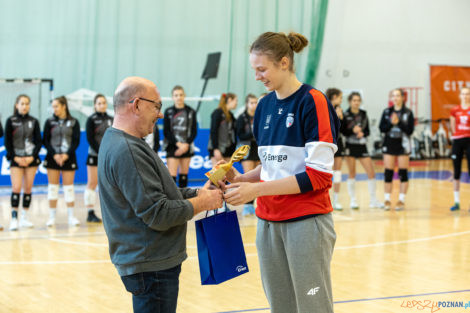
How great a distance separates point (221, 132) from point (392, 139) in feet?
8.36

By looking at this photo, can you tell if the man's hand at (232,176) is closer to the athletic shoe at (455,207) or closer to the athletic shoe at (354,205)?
the athletic shoe at (354,205)

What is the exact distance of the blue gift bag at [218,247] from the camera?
2.54 meters

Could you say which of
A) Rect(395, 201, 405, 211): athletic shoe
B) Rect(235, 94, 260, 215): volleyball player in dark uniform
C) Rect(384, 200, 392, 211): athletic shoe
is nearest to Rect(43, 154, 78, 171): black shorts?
Rect(235, 94, 260, 215): volleyball player in dark uniform

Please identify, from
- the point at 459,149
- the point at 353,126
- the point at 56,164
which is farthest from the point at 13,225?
the point at 459,149

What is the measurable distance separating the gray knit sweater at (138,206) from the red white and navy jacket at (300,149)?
0.45 metres

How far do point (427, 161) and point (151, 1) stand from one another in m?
8.59

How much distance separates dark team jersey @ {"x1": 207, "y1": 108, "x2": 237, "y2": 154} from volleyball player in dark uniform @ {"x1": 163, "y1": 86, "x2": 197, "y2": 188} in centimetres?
31

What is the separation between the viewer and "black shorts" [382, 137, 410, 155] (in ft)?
28.6

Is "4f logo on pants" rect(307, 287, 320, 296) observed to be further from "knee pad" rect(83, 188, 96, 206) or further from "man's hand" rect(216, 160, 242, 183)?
"knee pad" rect(83, 188, 96, 206)

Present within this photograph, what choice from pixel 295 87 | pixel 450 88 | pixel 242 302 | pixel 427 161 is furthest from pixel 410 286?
pixel 450 88

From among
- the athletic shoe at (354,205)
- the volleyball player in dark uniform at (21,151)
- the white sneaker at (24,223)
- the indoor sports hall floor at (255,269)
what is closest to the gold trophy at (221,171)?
the indoor sports hall floor at (255,269)

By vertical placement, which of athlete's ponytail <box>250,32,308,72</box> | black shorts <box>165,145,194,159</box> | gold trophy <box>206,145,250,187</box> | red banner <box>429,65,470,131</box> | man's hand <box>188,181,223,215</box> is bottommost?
black shorts <box>165,145,194,159</box>

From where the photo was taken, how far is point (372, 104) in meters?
17.0

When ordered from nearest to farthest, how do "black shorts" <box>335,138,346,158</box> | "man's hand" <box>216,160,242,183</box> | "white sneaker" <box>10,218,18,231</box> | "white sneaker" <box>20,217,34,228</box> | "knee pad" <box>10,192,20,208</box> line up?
"man's hand" <box>216,160,242,183</box>
"white sneaker" <box>10,218,18,231</box>
"knee pad" <box>10,192,20,208</box>
"white sneaker" <box>20,217,34,228</box>
"black shorts" <box>335,138,346,158</box>
